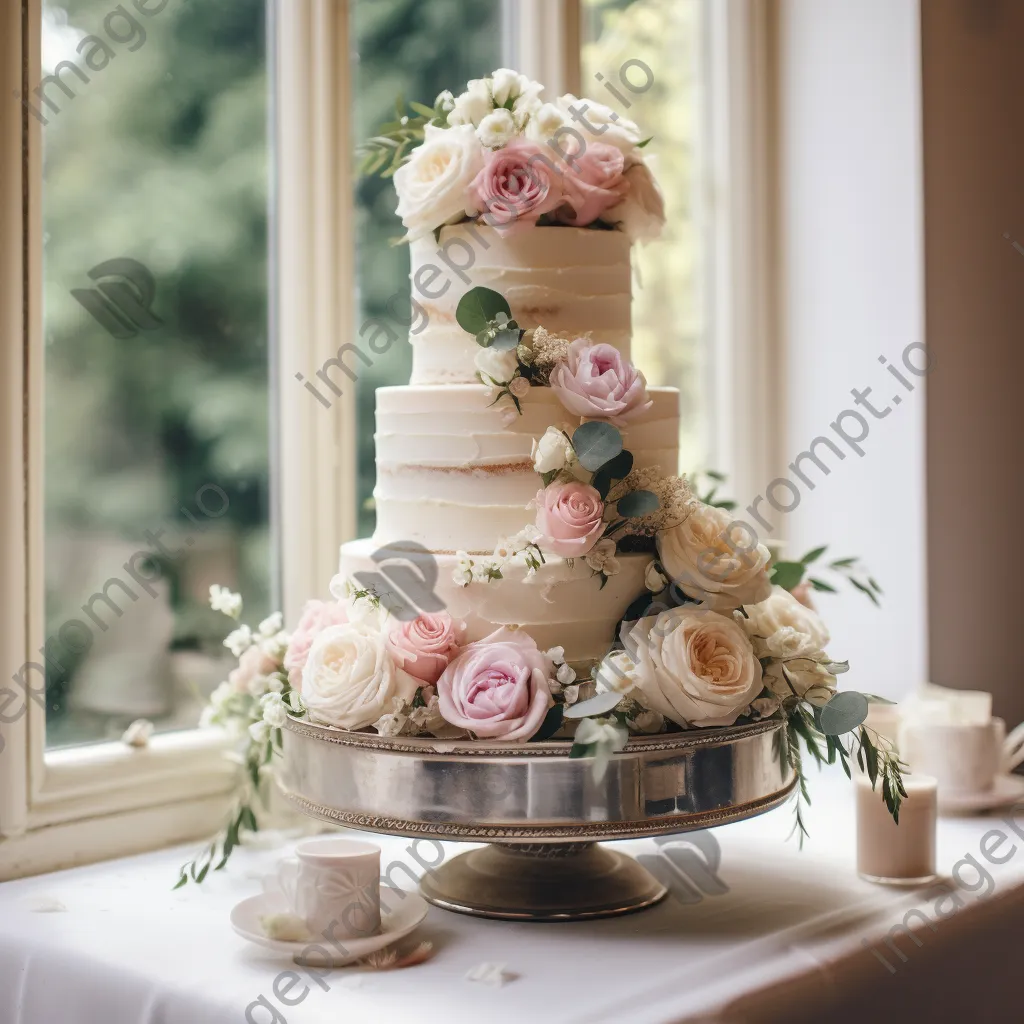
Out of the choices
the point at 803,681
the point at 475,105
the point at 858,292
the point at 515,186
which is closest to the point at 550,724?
the point at 803,681

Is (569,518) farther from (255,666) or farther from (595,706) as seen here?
(255,666)

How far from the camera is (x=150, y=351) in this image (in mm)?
1498

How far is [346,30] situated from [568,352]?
692 mm

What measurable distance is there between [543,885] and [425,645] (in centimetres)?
28

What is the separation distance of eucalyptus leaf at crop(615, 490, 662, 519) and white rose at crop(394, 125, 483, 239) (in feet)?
1.03

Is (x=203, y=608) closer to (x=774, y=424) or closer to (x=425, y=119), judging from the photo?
(x=425, y=119)

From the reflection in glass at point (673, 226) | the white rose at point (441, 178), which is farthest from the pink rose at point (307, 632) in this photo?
the reflection in glass at point (673, 226)

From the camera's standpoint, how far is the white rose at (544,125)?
1229 mm

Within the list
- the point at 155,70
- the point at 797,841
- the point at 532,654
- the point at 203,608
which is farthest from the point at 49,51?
the point at 797,841

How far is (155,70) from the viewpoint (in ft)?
4.90

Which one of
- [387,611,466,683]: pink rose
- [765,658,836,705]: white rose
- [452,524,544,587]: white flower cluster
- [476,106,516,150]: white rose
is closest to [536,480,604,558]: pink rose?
[452,524,544,587]: white flower cluster

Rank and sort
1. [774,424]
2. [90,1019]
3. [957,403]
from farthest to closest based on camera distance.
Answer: [774,424] → [957,403] → [90,1019]

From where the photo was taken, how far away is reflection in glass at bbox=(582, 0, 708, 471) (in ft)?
7.04

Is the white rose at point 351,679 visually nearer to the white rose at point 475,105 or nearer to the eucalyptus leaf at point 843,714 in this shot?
the eucalyptus leaf at point 843,714
